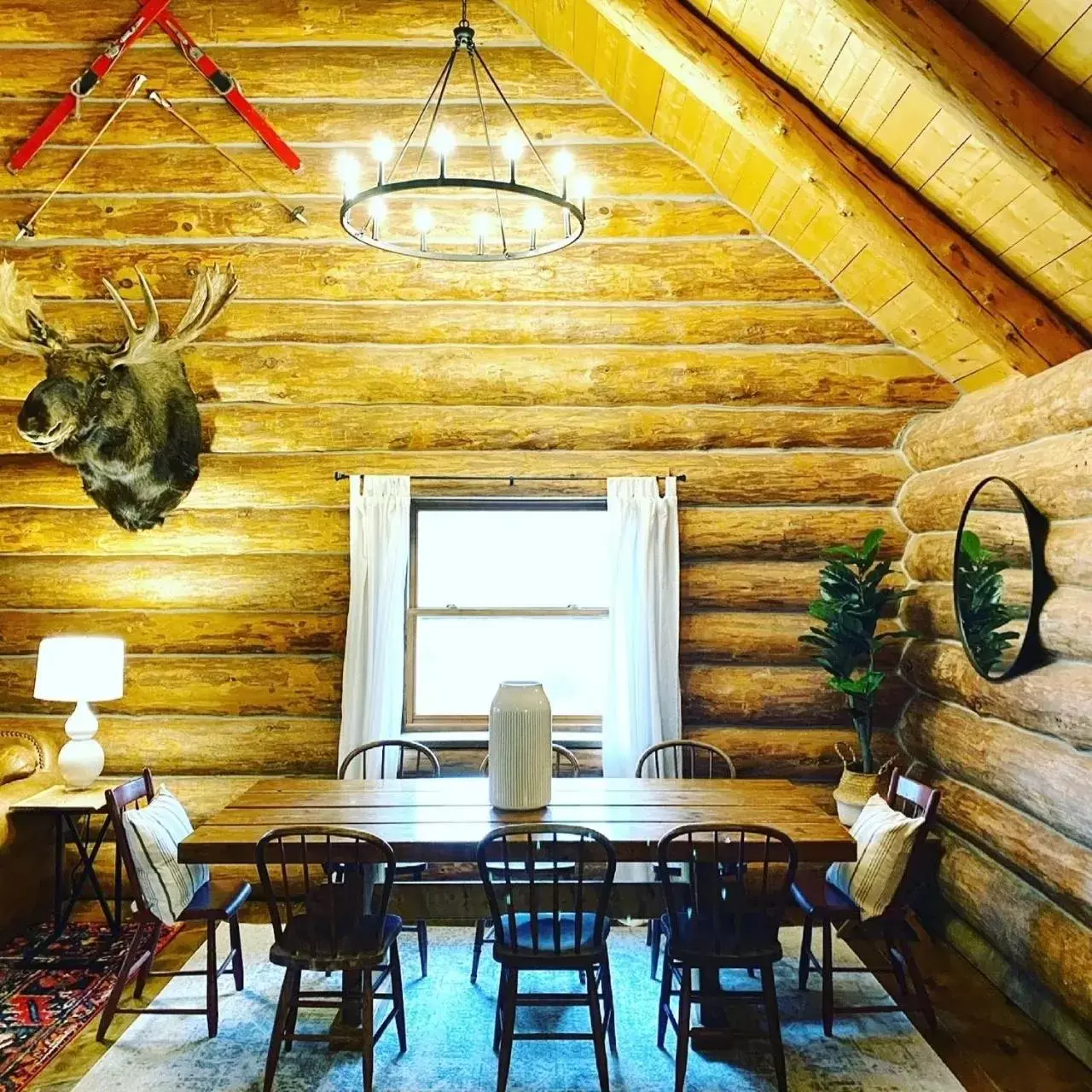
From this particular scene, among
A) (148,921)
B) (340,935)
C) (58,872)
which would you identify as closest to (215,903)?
(148,921)

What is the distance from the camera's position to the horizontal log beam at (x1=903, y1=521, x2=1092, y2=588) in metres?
3.62

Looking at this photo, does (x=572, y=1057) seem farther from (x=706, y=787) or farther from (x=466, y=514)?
(x=466, y=514)

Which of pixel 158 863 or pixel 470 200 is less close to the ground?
pixel 470 200

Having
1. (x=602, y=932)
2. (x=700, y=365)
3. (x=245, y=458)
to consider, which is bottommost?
(x=602, y=932)

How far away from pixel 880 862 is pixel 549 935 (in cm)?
133

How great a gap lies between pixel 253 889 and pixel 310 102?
4251 millimetres

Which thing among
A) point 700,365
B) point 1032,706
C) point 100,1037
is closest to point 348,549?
point 700,365

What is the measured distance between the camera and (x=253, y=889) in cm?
494

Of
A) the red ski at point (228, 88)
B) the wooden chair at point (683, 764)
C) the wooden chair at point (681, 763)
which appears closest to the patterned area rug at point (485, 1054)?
the wooden chair at point (681, 763)

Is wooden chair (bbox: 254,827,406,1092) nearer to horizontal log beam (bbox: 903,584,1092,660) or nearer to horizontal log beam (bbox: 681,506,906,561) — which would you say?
horizontal log beam (bbox: 681,506,906,561)

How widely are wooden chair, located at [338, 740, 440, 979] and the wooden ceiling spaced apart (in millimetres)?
3252

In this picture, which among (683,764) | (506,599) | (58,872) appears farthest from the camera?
(506,599)

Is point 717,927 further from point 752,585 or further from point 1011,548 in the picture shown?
point 752,585

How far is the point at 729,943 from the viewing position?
331cm
